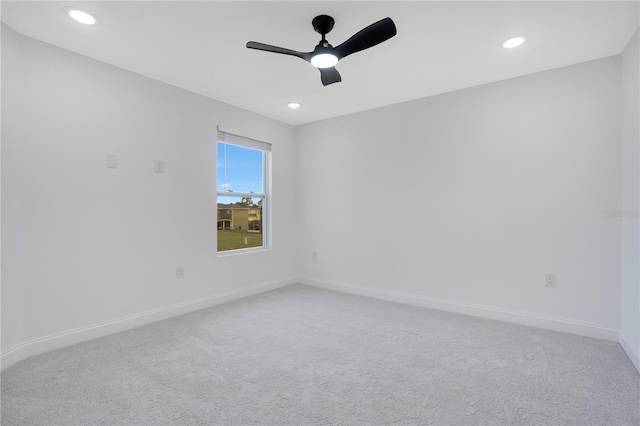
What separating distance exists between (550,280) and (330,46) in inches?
112

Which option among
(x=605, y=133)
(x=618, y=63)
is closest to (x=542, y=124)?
(x=605, y=133)

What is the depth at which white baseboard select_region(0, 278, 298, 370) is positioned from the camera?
228cm

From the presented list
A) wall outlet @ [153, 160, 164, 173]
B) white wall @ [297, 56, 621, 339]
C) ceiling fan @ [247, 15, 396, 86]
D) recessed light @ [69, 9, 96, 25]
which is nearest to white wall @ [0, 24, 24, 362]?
recessed light @ [69, 9, 96, 25]

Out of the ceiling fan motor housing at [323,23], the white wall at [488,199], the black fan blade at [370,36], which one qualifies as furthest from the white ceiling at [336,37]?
the white wall at [488,199]

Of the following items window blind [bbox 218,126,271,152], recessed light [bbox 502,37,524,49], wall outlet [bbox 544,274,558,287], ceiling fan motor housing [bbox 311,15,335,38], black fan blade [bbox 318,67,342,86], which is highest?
recessed light [bbox 502,37,524,49]

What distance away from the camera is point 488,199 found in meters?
3.24

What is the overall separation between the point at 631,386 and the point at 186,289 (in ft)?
12.1

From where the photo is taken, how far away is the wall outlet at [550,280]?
2904 millimetres

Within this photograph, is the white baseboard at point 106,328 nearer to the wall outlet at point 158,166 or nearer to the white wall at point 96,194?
the white wall at point 96,194

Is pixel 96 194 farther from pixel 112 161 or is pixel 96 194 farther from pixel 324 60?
pixel 324 60

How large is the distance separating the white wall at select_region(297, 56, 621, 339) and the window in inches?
33.5

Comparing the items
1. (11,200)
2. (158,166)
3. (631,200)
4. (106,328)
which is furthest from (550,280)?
(11,200)

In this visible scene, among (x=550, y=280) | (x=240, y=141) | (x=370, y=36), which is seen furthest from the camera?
(x=240, y=141)

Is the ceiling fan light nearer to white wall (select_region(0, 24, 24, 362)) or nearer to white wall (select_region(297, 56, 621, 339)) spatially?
white wall (select_region(297, 56, 621, 339))
